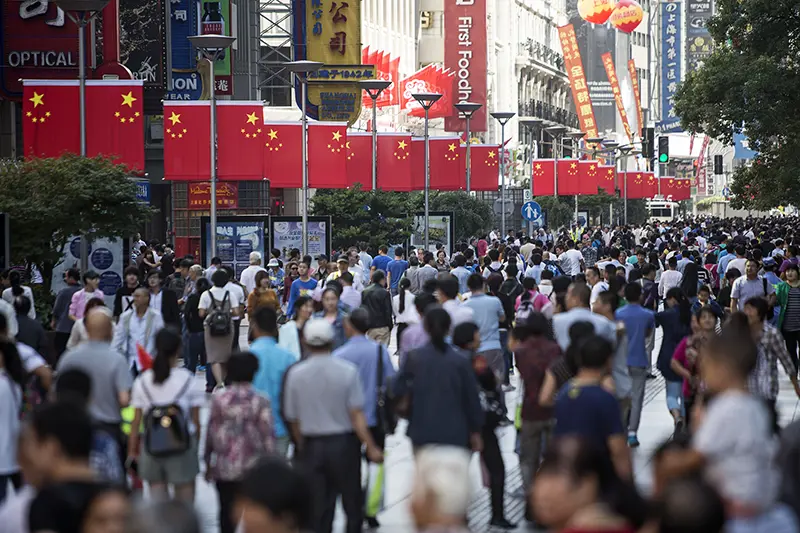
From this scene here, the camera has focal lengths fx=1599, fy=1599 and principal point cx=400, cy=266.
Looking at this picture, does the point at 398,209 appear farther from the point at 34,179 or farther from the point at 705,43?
the point at 705,43

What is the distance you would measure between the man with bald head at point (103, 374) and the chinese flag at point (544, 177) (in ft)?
192

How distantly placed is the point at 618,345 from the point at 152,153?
3794 centimetres

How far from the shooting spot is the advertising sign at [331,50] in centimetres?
4041

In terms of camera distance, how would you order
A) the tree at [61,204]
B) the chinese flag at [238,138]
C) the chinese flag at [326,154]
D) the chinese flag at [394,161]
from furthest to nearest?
the chinese flag at [394,161] < the chinese flag at [326,154] < the chinese flag at [238,138] < the tree at [61,204]

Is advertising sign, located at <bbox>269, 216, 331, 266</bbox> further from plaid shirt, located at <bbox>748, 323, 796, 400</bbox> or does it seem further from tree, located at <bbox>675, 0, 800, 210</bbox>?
plaid shirt, located at <bbox>748, 323, 796, 400</bbox>

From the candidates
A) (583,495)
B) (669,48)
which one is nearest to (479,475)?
(583,495)

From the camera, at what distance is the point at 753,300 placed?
12695 millimetres

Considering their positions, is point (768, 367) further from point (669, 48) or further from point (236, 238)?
point (669, 48)

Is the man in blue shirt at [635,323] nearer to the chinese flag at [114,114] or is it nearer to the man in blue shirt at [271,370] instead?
the man in blue shirt at [271,370]

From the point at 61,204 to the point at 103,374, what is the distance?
43.4ft

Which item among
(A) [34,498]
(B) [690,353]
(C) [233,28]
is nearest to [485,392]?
(B) [690,353]

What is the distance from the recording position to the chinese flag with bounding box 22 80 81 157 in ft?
85.7

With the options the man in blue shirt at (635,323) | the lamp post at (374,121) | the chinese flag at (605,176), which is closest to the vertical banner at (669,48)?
the chinese flag at (605,176)

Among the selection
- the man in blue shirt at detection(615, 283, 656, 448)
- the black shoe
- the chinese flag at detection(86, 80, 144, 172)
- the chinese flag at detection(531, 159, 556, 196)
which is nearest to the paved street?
the black shoe
